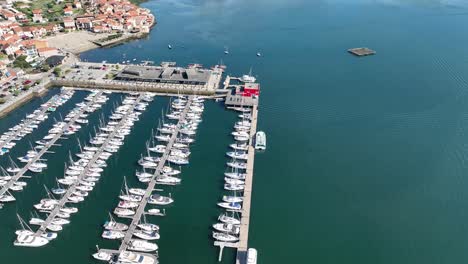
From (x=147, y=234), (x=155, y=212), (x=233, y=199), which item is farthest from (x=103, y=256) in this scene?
(x=233, y=199)

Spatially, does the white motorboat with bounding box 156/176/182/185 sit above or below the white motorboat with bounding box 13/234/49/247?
above

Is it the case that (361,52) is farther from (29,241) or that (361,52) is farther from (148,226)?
(29,241)

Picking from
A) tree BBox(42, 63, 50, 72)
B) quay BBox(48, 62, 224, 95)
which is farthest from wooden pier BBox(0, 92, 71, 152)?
tree BBox(42, 63, 50, 72)

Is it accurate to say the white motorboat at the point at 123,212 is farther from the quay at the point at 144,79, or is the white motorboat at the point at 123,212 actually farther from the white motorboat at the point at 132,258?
the quay at the point at 144,79

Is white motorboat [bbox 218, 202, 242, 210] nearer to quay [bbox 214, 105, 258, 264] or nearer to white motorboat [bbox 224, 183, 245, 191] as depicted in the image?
quay [bbox 214, 105, 258, 264]

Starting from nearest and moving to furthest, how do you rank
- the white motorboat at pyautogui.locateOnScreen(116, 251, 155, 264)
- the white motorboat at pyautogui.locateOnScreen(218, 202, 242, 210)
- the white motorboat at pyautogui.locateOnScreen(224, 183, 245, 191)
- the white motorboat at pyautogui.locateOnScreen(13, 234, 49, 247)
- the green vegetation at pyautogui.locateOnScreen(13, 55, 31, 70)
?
the white motorboat at pyautogui.locateOnScreen(116, 251, 155, 264), the white motorboat at pyautogui.locateOnScreen(13, 234, 49, 247), the white motorboat at pyautogui.locateOnScreen(218, 202, 242, 210), the white motorboat at pyautogui.locateOnScreen(224, 183, 245, 191), the green vegetation at pyautogui.locateOnScreen(13, 55, 31, 70)

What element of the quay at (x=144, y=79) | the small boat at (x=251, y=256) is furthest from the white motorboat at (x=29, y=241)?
the quay at (x=144, y=79)

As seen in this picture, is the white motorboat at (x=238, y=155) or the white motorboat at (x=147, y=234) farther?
the white motorboat at (x=238, y=155)
